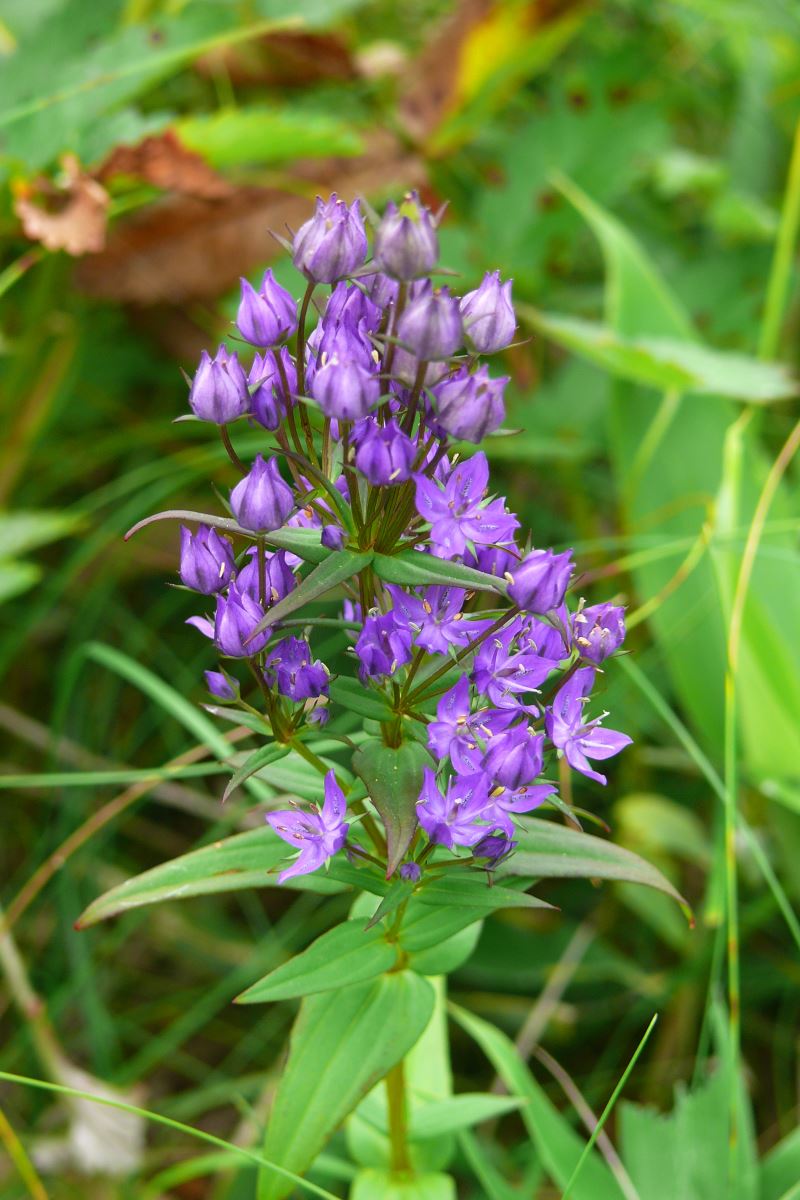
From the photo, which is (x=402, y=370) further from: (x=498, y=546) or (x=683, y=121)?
(x=683, y=121)

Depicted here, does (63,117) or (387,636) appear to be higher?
(63,117)

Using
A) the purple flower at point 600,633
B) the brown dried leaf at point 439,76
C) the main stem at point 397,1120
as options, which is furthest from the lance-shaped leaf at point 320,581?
the brown dried leaf at point 439,76

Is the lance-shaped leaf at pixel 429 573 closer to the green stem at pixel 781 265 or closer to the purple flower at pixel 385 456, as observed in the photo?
the purple flower at pixel 385 456

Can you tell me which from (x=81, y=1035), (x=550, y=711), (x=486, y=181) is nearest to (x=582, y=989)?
(x=81, y=1035)

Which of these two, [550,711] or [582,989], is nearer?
[550,711]

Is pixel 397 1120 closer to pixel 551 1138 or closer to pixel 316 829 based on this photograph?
pixel 551 1138

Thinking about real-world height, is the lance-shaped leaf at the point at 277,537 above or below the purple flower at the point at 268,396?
below
